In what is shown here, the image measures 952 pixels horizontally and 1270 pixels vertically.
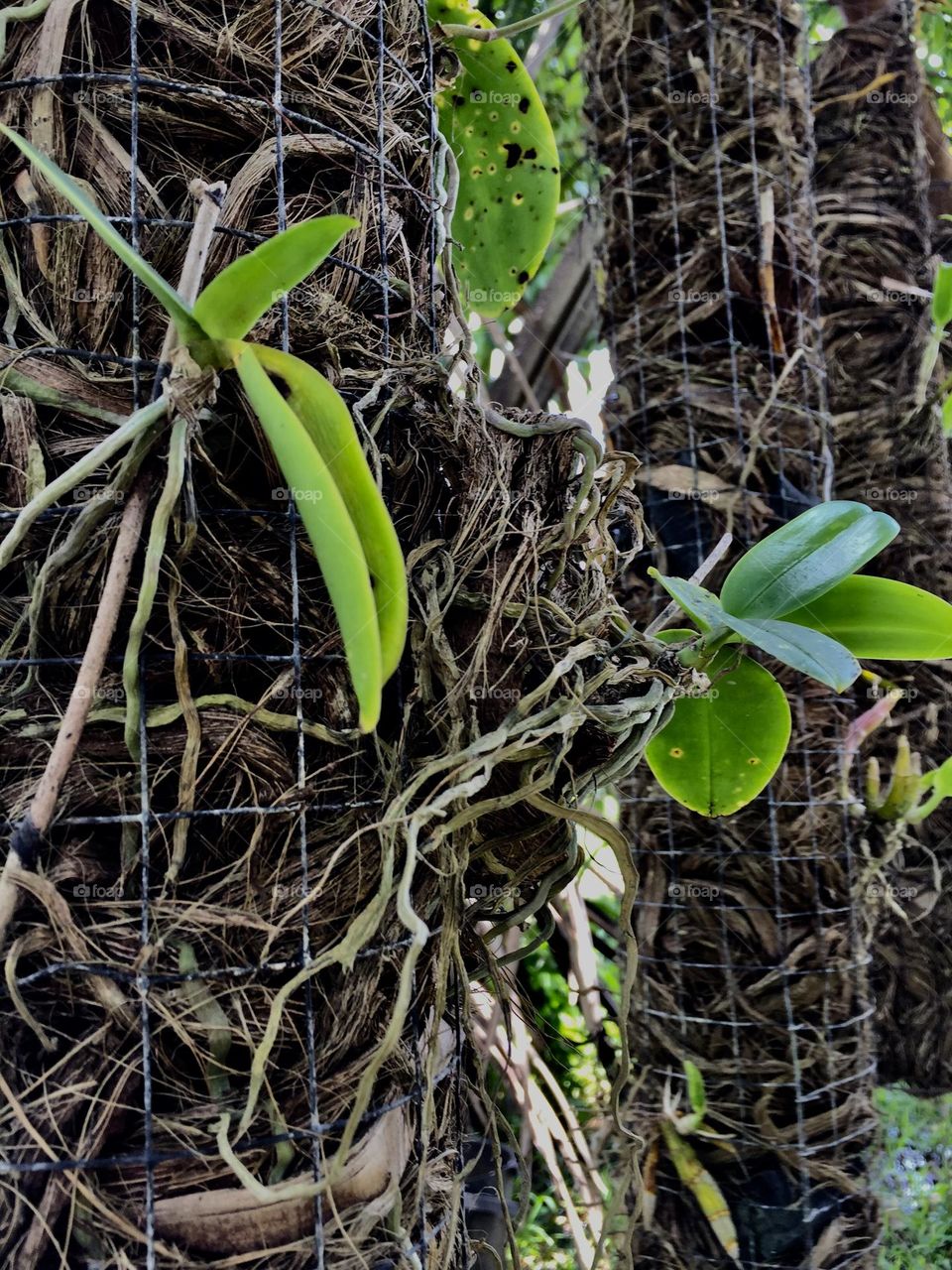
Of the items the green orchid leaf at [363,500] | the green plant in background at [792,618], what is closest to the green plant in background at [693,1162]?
the green plant in background at [792,618]

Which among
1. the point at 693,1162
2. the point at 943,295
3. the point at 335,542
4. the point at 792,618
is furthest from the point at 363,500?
the point at 943,295

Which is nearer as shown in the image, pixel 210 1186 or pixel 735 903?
pixel 210 1186

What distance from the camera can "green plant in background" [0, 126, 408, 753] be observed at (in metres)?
0.34

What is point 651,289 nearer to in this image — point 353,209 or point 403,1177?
point 353,209

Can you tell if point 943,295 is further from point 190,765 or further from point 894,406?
point 190,765

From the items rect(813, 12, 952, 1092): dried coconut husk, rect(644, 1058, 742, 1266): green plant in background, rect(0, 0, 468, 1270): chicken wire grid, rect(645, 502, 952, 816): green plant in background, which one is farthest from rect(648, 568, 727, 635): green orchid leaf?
rect(813, 12, 952, 1092): dried coconut husk

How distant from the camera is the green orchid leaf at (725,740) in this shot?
61cm

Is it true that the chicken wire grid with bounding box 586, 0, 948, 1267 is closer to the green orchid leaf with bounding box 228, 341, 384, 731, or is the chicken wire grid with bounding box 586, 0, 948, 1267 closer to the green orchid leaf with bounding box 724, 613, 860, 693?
the green orchid leaf with bounding box 724, 613, 860, 693

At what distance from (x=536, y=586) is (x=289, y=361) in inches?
6.5

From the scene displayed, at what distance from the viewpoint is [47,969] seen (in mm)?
398

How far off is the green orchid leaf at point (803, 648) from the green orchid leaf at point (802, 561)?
0.02 meters

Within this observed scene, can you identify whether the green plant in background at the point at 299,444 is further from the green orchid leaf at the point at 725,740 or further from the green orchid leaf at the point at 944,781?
the green orchid leaf at the point at 944,781

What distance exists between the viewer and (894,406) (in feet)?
4.56

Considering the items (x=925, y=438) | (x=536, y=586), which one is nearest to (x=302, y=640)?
(x=536, y=586)
